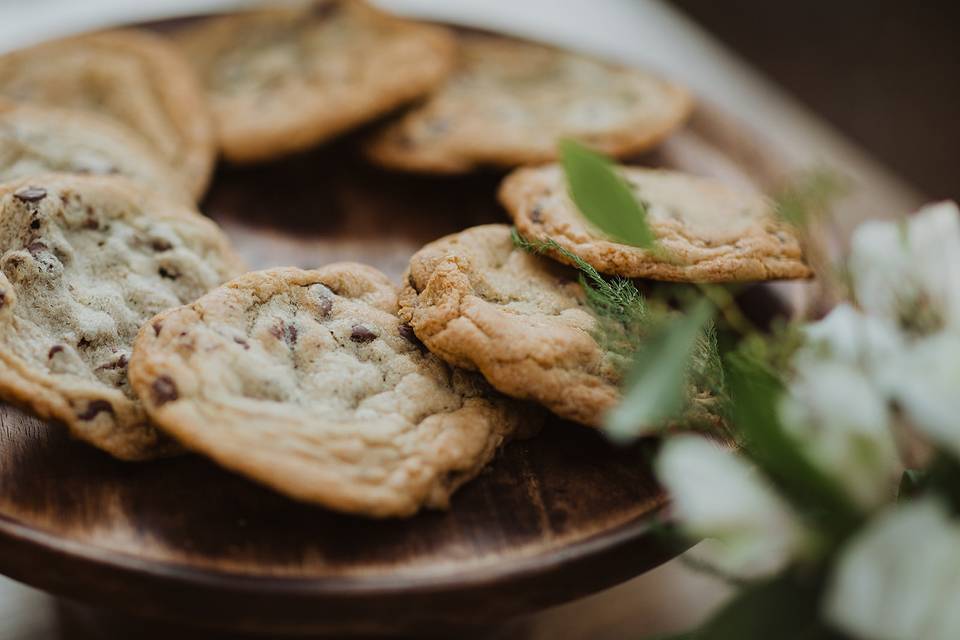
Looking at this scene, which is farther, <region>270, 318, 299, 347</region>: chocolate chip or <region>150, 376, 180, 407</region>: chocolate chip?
<region>270, 318, 299, 347</region>: chocolate chip

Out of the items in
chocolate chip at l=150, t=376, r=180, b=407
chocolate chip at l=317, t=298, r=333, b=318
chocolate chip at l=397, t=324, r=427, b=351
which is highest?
chocolate chip at l=150, t=376, r=180, b=407

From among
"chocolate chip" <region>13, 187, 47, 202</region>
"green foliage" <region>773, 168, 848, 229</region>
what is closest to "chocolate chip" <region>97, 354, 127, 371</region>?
"chocolate chip" <region>13, 187, 47, 202</region>

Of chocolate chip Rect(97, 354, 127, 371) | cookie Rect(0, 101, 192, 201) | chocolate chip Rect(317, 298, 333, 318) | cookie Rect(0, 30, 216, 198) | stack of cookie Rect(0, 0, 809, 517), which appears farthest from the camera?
cookie Rect(0, 30, 216, 198)

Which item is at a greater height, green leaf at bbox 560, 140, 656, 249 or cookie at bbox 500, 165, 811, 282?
green leaf at bbox 560, 140, 656, 249

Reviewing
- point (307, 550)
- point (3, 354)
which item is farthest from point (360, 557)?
point (3, 354)


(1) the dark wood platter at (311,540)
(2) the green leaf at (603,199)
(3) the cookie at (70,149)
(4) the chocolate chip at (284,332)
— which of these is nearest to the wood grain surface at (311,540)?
(1) the dark wood platter at (311,540)

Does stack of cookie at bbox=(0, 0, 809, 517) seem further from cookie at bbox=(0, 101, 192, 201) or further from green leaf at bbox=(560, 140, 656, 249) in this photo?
green leaf at bbox=(560, 140, 656, 249)
